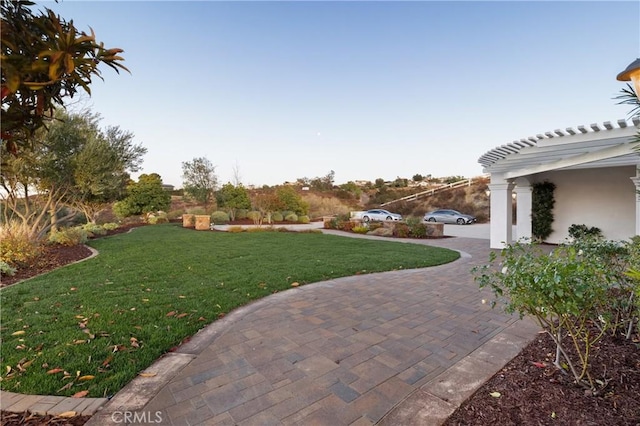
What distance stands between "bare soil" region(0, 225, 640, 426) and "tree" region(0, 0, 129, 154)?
1783 mm

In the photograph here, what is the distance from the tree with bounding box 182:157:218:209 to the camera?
21.2 metres

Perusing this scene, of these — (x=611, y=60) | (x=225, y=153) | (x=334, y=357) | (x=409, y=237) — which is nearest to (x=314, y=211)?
(x=225, y=153)

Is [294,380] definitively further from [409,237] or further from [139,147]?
[139,147]

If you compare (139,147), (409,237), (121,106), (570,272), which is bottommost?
(409,237)

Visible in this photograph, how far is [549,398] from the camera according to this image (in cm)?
192

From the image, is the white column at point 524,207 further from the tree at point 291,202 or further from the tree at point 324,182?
the tree at point 324,182

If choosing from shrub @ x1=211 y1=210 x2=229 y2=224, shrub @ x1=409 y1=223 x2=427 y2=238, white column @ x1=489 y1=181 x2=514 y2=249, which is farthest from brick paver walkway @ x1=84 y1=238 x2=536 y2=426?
shrub @ x1=211 y1=210 x2=229 y2=224

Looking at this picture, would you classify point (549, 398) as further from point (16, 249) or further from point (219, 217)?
point (219, 217)

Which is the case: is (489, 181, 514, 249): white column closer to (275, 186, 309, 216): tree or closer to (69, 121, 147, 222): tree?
(69, 121, 147, 222): tree

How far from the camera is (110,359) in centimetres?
250

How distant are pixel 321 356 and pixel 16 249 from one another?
735 cm

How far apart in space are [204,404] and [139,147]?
12.7m

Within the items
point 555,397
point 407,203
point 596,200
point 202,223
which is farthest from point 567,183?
point 407,203

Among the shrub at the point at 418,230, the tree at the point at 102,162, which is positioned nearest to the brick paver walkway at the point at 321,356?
the tree at the point at 102,162
